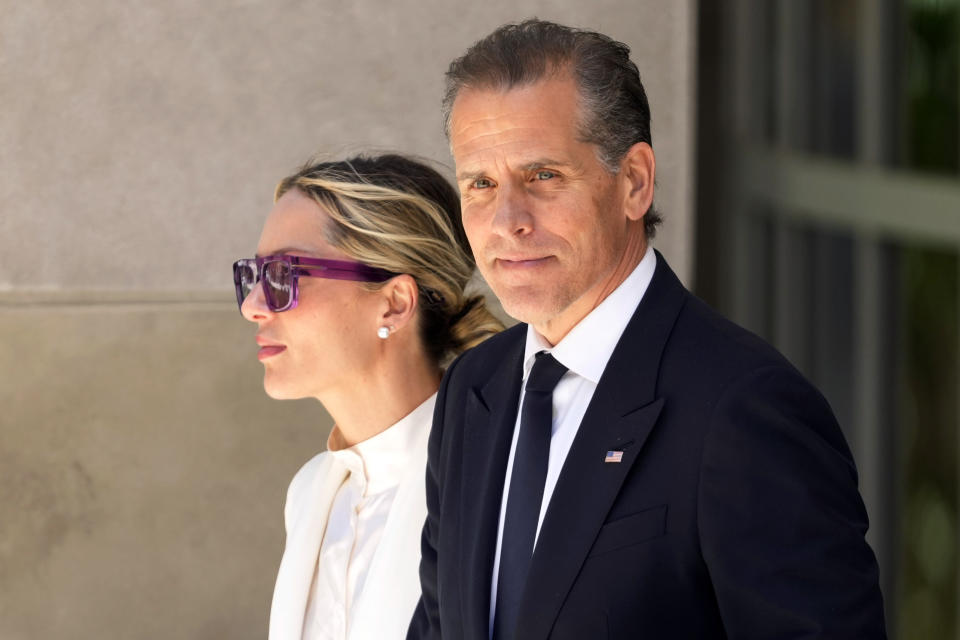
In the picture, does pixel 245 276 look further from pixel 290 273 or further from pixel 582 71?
pixel 582 71

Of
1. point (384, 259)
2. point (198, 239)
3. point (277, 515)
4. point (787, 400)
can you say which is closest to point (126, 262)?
point (198, 239)

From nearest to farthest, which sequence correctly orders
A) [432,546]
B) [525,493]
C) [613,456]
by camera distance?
[613,456] < [525,493] < [432,546]

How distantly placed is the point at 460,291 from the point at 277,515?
1.34 m

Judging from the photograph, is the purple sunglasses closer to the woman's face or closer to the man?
the woman's face

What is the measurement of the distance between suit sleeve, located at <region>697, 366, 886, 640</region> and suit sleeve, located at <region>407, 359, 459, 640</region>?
644mm

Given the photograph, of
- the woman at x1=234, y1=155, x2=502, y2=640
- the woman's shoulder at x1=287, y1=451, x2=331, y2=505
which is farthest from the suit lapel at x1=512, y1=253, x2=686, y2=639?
the woman's shoulder at x1=287, y1=451, x2=331, y2=505

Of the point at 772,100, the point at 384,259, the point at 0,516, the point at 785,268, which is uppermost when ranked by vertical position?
the point at 772,100

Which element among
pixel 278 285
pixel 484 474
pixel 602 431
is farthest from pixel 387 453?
pixel 602 431

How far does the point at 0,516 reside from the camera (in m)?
3.87

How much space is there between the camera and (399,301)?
2943mm

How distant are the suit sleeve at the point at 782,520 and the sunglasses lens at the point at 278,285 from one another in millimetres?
1358

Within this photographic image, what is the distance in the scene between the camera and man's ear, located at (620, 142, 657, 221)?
6.83ft

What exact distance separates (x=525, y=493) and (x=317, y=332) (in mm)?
1046

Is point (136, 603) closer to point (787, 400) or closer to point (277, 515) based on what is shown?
point (277, 515)
